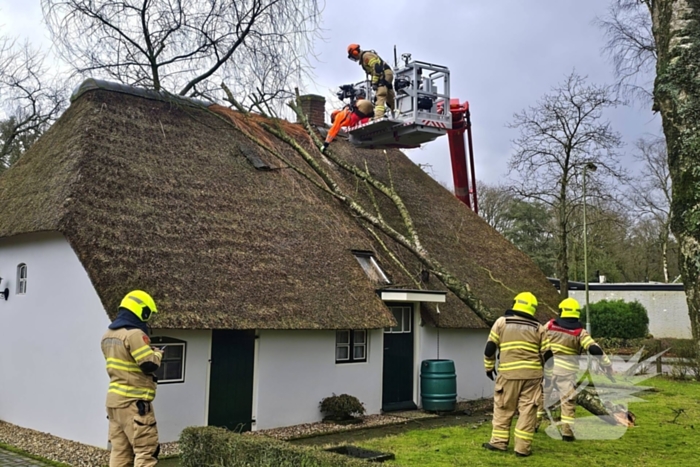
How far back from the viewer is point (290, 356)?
463 inches

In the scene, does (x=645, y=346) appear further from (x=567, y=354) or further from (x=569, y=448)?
(x=569, y=448)

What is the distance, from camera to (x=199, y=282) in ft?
34.6

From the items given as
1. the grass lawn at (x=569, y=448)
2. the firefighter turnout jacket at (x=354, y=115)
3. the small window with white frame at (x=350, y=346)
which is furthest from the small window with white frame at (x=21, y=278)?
the firefighter turnout jacket at (x=354, y=115)

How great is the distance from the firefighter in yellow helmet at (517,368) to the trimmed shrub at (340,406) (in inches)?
180

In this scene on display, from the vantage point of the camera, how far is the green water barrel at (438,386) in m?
13.7

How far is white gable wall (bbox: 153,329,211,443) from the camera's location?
10062 millimetres

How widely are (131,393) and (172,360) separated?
377 centimetres

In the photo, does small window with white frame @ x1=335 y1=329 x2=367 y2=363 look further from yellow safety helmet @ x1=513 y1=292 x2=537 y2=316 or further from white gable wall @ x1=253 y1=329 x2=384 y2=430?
yellow safety helmet @ x1=513 y1=292 x2=537 y2=316

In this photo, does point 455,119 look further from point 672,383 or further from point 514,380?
point 514,380

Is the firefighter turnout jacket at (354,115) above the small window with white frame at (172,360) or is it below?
above

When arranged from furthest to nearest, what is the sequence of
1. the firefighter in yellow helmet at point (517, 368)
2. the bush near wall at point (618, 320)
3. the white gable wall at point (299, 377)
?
1. the bush near wall at point (618, 320)
2. the white gable wall at point (299, 377)
3. the firefighter in yellow helmet at point (517, 368)

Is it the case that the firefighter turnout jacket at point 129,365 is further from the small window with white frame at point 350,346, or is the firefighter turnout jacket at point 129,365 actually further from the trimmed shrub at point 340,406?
the small window with white frame at point 350,346

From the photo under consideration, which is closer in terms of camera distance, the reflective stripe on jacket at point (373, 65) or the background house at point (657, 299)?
the reflective stripe on jacket at point (373, 65)

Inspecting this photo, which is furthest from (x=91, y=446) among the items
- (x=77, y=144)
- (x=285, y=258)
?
(x=77, y=144)
